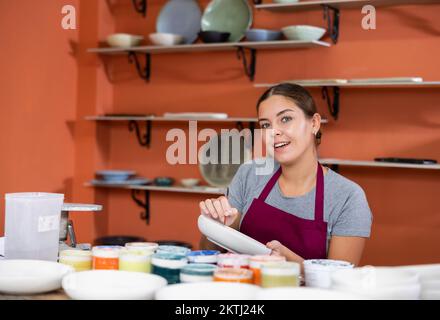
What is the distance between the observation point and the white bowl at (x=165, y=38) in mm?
4352

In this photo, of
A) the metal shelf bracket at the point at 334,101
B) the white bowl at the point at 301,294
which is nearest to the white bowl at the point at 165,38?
the metal shelf bracket at the point at 334,101

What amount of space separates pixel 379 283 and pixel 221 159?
2.91 meters

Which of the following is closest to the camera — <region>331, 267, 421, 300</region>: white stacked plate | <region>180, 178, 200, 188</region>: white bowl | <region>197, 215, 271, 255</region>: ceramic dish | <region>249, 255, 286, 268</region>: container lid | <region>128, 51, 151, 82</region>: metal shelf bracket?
<region>331, 267, 421, 300</region>: white stacked plate

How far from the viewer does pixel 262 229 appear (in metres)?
2.60

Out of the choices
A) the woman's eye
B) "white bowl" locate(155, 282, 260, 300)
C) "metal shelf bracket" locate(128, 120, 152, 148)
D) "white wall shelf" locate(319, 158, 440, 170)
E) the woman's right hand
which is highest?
the woman's eye

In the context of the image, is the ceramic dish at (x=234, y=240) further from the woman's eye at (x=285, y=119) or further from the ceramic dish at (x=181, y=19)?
the ceramic dish at (x=181, y=19)

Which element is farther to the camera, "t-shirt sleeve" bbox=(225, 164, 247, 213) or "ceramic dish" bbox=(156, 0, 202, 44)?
"ceramic dish" bbox=(156, 0, 202, 44)

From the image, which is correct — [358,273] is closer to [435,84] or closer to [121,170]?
[435,84]

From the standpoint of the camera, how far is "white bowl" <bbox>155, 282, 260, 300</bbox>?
1.56 meters

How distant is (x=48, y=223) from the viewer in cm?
212

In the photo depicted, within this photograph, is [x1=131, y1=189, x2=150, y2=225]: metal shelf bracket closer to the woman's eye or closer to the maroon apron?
the maroon apron

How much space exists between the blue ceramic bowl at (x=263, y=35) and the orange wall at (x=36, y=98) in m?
1.30

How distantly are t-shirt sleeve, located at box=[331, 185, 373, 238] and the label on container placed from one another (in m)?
0.98

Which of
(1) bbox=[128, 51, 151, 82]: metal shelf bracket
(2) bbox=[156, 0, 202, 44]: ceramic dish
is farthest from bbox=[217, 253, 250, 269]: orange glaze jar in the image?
(1) bbox=[128, 51, 151, 82]: metal shelf bracket
